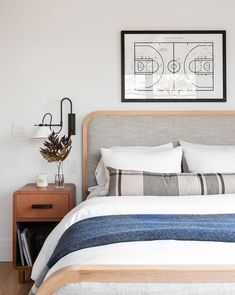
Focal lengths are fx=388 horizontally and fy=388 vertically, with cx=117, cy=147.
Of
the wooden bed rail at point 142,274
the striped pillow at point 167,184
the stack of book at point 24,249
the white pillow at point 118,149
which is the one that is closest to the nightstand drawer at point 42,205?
the stack of book at point 24,249

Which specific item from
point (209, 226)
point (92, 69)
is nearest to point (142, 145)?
point (92, 69)

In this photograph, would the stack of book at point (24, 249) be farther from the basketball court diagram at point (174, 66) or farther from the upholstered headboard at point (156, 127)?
the basketball court diagram at point (174, 66)

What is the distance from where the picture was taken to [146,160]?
2965 mm

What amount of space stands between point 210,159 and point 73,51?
4.89ft

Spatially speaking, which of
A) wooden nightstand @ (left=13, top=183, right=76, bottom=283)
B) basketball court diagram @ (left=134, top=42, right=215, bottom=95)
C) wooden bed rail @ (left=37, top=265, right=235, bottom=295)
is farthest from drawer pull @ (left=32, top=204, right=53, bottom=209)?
wooden bed rail @ (left=37, top=265, right=235, bottom=295)

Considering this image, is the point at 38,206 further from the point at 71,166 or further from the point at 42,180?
the point at 71,166

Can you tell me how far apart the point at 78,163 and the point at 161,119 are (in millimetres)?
820

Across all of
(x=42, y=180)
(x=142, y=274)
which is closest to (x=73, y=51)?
(x=42, y=180)

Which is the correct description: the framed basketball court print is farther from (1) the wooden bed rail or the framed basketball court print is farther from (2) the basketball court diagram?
(1) the wooden bed rail

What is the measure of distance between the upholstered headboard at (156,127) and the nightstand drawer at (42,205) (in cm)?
55

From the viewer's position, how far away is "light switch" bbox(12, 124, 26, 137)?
3.40m

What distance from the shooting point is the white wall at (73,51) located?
3367mm

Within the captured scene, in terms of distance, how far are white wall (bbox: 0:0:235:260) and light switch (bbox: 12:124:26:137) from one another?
37mm

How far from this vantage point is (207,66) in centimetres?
338
